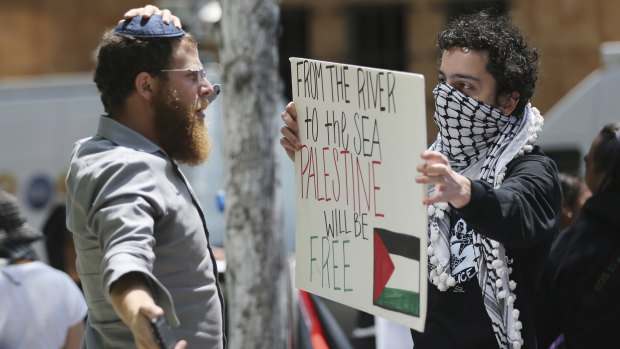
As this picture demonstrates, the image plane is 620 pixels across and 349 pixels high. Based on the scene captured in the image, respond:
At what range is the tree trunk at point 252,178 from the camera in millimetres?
6133

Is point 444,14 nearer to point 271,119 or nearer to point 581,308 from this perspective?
point 271,119

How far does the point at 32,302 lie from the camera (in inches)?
143

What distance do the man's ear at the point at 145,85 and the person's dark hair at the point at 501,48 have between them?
2.88 feet

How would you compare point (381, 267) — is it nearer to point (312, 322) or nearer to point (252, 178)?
point (312, 322)

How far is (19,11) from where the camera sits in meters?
16.2

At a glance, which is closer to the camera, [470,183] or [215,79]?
[470,183]

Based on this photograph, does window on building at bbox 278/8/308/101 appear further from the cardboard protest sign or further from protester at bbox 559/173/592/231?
the cardboard protest sign

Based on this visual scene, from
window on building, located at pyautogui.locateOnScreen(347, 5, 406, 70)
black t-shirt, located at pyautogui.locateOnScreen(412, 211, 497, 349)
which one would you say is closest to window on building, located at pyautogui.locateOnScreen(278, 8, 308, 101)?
window on building, located at pyautogui.locateOnScreen(347, 5, 406, 70)

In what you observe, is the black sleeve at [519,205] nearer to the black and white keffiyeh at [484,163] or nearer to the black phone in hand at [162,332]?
the black and white keffiyeh at [484,163]

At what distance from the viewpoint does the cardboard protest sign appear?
244 centimetres

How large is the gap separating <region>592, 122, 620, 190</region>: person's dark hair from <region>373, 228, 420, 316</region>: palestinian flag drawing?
48.2 inches

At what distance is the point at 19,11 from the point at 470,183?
600 inches

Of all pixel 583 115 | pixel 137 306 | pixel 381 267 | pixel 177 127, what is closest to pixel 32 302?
pixel 177 127

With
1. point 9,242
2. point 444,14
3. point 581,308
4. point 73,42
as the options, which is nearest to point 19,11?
point 73,42
